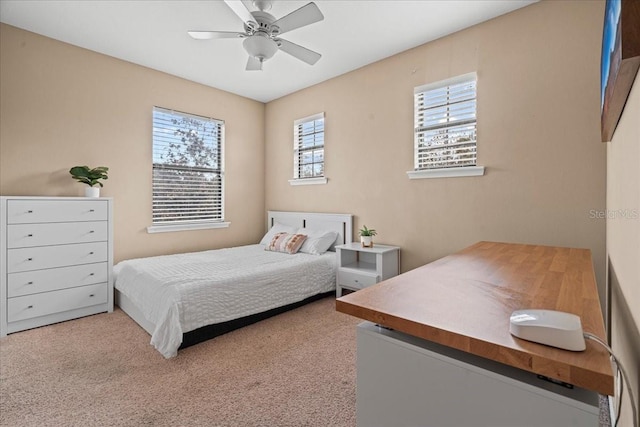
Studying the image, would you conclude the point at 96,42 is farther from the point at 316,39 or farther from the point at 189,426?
the point at 189,426

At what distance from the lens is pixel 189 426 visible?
157 centimetres

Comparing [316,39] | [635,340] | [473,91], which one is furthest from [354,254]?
[635,340]

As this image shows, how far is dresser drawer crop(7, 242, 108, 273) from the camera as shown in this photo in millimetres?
2668

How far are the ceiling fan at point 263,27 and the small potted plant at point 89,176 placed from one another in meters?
1.78

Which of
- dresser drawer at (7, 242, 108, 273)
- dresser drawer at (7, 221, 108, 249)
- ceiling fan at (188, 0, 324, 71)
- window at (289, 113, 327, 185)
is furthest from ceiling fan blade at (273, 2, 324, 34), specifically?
dresser drawer at (7, 242, 108, 273)

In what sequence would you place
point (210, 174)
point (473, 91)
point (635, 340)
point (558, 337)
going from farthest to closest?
1. point (210, 174)
2. point (473, 91)
3. point (635, 340)
4. point (558, 337)

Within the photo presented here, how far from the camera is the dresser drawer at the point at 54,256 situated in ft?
8.75

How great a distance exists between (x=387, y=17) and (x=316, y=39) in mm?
722

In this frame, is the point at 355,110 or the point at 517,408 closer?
the point at 517,408

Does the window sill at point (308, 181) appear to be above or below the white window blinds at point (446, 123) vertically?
below

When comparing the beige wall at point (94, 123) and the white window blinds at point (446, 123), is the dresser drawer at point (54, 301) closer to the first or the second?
the beige wall at point (94, 123)

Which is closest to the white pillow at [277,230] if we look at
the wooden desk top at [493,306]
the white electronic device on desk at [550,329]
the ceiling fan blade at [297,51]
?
the ceiling fan blade at [297,51]

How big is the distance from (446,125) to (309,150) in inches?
77.5

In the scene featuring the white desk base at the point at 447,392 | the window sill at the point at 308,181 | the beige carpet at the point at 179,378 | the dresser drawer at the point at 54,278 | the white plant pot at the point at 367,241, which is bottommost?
the beige carpet at the point at 179,378
